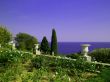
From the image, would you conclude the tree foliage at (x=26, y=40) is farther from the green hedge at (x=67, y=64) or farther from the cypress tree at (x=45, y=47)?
the green hedge at (x=67, y=64)

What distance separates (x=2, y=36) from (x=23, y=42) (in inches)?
193

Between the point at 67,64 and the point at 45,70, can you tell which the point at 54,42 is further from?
the point at 45,70

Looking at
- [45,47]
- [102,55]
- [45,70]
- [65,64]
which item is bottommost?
[45,70]

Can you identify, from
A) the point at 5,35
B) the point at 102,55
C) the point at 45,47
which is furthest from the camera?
the point at 45,47

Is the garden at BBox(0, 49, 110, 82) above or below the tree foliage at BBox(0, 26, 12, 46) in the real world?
below

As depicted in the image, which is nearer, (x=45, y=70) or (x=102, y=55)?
(x=45, y=70)

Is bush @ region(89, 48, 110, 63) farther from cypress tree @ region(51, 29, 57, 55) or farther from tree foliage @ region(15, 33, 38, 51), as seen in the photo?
tree foliage @ region(15, 33, 38, 51)

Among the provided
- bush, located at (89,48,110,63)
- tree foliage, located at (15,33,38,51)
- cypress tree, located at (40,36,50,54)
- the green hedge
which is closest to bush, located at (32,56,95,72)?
the green hedge

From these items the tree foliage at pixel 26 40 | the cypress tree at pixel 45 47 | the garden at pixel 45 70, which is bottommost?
the garden at pixel 45 70

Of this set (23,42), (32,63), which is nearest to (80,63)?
(32,63)

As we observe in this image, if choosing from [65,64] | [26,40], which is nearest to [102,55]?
[65,64]

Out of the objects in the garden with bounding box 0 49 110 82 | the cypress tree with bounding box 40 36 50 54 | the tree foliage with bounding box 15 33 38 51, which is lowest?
the garden with bounding box 0 49 110 82

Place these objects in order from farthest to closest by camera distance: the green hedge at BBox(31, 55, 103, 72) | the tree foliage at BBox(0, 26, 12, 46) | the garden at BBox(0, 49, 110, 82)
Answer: the tree foliage at BBox(0, 26, 12, 46)
the green hedge at BBox(31, 55, 103, 72)
the garden at BBox(0, 49, 110, 82)

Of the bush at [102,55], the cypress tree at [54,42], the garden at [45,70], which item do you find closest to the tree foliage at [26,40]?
the cypress tree at [54,42]
